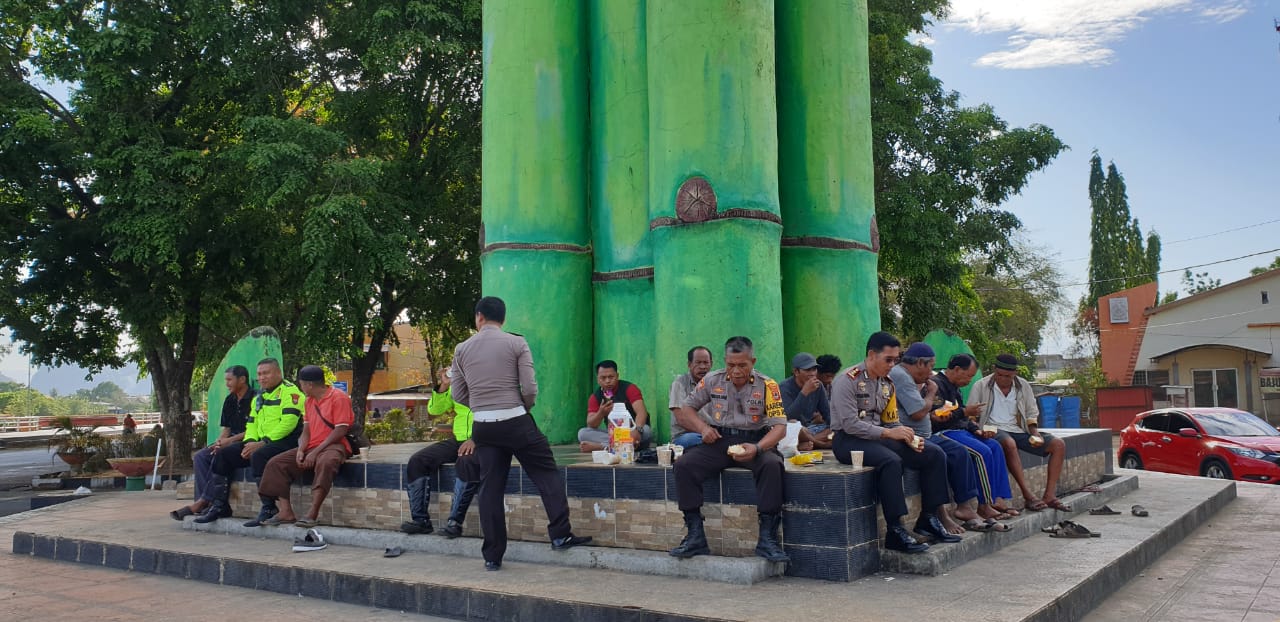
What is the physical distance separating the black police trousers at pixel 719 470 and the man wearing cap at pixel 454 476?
65.5 inches

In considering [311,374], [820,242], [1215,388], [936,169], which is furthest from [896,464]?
[1215,388]

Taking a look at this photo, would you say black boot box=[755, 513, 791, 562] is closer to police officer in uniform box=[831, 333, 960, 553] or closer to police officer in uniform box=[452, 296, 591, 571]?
police officer in uniform box=[831, 333, 960, 553]

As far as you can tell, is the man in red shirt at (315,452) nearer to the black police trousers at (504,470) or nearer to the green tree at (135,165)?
the black police trousers at (504,470)

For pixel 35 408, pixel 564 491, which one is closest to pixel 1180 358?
pixel 564 491

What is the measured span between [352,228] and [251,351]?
5.06 m

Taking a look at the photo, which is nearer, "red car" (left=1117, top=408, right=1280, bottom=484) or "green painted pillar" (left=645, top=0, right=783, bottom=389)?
"green painted pillar" (left=645, top=0, right=783, bottom=389)

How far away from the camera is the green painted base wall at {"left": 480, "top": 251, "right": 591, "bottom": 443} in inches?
416

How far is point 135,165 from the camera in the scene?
1698 centimetres

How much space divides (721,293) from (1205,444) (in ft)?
32.6

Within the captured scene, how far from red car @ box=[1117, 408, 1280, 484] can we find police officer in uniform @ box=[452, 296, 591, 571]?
11.8m

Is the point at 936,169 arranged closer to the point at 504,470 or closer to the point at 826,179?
the point at 826,179

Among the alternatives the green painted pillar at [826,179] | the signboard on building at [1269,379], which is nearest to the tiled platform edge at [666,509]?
the green painted pillar at [826,179]

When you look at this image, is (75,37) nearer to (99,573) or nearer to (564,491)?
(99,573)

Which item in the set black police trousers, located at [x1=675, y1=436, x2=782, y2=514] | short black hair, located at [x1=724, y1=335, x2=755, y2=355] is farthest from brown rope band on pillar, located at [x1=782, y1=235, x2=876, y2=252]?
black police trousers, located at [x1=675, y1=436, x2=782, y2=514]
